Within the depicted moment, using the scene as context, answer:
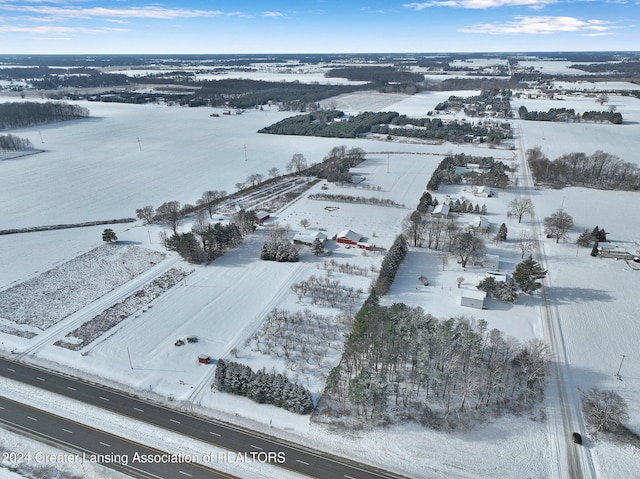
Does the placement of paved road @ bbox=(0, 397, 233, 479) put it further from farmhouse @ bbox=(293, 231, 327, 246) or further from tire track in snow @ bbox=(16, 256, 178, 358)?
farmhouse @ bbox=(293, 231, 327, 246)

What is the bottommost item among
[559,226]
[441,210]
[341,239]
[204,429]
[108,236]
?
[204,429]

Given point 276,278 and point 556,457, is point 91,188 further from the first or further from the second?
point 556,457

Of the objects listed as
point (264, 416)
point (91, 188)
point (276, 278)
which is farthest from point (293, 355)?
point (91, 188)

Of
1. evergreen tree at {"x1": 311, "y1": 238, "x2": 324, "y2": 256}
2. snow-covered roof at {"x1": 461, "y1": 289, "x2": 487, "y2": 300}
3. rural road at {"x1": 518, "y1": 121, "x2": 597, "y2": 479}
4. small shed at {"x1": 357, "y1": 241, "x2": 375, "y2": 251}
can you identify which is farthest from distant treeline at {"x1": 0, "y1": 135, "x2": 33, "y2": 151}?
rural road at {"x1": 518, "y1": 121, "x2": 597, "y2": 479}

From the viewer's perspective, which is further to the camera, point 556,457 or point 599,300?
point 599,300

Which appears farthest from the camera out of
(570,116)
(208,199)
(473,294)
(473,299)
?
(570,116)

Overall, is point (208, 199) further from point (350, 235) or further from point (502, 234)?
point (502, 234)

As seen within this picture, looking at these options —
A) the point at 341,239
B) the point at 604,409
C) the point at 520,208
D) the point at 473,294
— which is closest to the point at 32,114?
the point at 341,239
